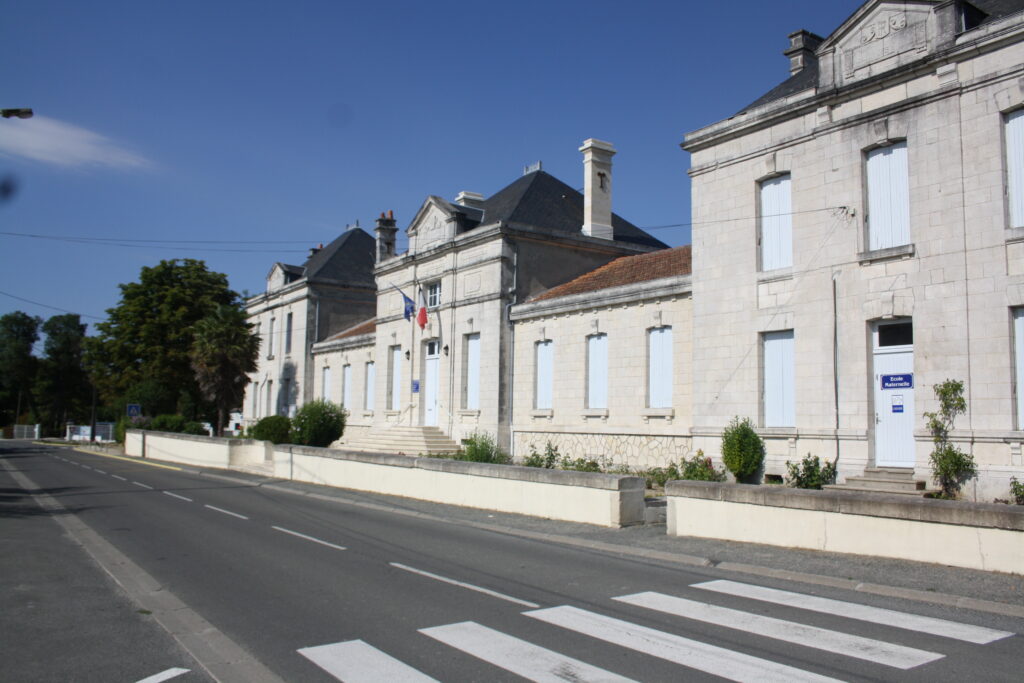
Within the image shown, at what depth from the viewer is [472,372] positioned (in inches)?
1121

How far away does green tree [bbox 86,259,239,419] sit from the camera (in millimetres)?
44844

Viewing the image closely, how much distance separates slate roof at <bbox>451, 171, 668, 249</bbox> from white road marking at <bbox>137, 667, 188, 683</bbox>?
893 inches

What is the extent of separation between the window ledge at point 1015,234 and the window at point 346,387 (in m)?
30.1

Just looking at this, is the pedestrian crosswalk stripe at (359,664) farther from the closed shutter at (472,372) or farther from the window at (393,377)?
the window at (393,377)

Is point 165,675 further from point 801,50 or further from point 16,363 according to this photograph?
point 16,363

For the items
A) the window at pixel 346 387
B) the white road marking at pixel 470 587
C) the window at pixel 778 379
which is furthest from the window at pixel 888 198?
the window at pixel 346 387

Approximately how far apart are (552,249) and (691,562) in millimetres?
19099

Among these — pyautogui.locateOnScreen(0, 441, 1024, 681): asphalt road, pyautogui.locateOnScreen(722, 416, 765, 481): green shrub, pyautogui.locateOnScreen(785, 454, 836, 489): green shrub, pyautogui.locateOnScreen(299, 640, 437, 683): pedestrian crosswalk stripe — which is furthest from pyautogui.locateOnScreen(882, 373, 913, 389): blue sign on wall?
pyautogui.locateOnScreen(299, 640, 437, 683): pedestrian crosswalk stripe

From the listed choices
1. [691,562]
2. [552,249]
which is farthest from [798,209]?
[552,249]

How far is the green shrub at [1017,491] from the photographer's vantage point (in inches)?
494

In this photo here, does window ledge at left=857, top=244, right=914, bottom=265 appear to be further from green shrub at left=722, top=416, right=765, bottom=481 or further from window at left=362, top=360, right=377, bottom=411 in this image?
window at left=362, top=360, right=377, bottom=411

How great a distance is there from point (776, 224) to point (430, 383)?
17032mm

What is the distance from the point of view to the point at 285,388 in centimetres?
4412

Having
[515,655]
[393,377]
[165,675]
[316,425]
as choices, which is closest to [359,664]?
[515,655]
